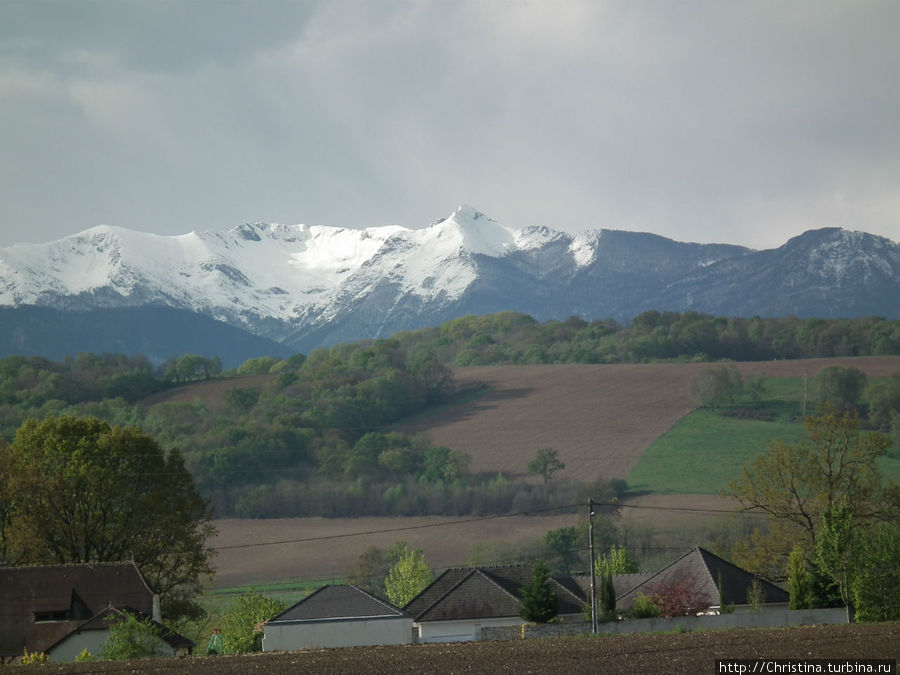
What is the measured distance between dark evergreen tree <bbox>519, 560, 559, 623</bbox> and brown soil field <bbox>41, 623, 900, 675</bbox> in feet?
40.5

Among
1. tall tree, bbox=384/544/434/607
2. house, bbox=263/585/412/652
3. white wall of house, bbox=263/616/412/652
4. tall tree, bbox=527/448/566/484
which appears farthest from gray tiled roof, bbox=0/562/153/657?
tall tree, bbox=527/448/566/484

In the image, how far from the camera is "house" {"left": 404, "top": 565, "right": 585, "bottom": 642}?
203ft

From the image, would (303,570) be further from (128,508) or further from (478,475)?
(128,508)

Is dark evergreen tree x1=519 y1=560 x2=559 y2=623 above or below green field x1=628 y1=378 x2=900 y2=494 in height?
below

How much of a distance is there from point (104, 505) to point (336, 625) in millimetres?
15327

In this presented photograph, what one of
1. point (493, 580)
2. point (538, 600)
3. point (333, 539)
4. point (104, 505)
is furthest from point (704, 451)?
point (104, 505)

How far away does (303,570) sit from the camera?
10250 cm

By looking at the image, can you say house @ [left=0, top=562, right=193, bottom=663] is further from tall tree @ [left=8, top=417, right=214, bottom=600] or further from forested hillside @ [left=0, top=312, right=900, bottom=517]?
forested hillside @ [left=0, top=312, right=900, bottom=517]

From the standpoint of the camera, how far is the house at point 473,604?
61.8 meters

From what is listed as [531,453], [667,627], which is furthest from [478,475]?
[667,627]

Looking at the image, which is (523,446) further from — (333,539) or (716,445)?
(333,539)

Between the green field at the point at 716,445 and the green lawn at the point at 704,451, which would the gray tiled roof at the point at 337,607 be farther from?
the green lawn at the point at 704,451

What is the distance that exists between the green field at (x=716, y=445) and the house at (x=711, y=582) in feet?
128

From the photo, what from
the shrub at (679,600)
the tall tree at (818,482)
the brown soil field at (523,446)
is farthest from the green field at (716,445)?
the shrub at (679,600)
